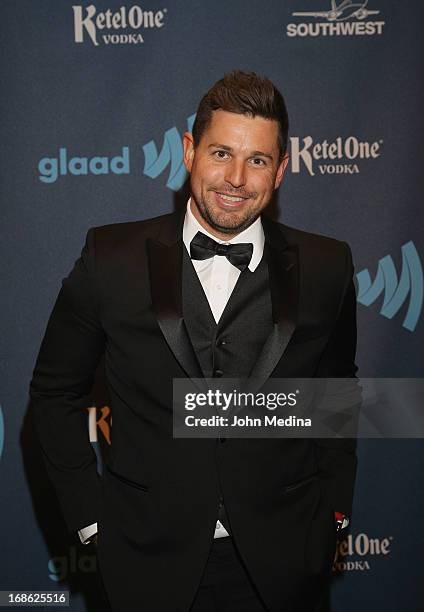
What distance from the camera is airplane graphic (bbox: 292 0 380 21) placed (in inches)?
113

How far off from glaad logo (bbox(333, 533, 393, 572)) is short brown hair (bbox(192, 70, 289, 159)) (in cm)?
180

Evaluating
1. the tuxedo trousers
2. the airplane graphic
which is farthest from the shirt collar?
A: the airplane graphic

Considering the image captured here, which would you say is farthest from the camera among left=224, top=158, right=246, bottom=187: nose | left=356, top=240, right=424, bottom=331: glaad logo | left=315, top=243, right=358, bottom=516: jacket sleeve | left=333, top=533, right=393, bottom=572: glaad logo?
left=333, top=533, right=393, bottom=572: glaad logo

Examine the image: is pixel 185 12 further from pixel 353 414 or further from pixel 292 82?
pixel 353 414

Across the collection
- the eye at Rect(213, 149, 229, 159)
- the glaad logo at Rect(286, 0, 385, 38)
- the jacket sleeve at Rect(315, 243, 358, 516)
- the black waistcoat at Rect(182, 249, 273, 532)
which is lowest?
the jacket sleeve at Rect(315, 243, 358, 516)

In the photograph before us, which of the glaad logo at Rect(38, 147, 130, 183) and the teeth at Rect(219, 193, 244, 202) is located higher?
the glaad logo at Rect(38, 147, 130, 183)

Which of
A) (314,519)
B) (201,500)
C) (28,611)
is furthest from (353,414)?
(28,611)

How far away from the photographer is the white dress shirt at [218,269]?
6.72 feet

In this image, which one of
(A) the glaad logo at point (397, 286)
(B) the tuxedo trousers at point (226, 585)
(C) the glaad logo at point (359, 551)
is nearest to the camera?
(B) the tuxedo trousers at point (226, 585)

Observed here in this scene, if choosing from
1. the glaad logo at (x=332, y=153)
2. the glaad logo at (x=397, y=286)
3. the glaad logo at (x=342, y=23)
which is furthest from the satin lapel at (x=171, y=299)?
the glaad logo at (x=342, y=23)

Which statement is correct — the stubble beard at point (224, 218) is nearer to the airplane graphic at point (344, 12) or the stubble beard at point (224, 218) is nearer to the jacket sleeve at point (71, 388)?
the jacket sleeve at point (71, 388)

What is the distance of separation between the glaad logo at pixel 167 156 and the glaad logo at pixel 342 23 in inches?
21.7

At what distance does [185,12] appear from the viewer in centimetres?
286

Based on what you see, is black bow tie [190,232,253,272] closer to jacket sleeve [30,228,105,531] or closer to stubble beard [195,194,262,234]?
stubble beard [195,194,262,234]
